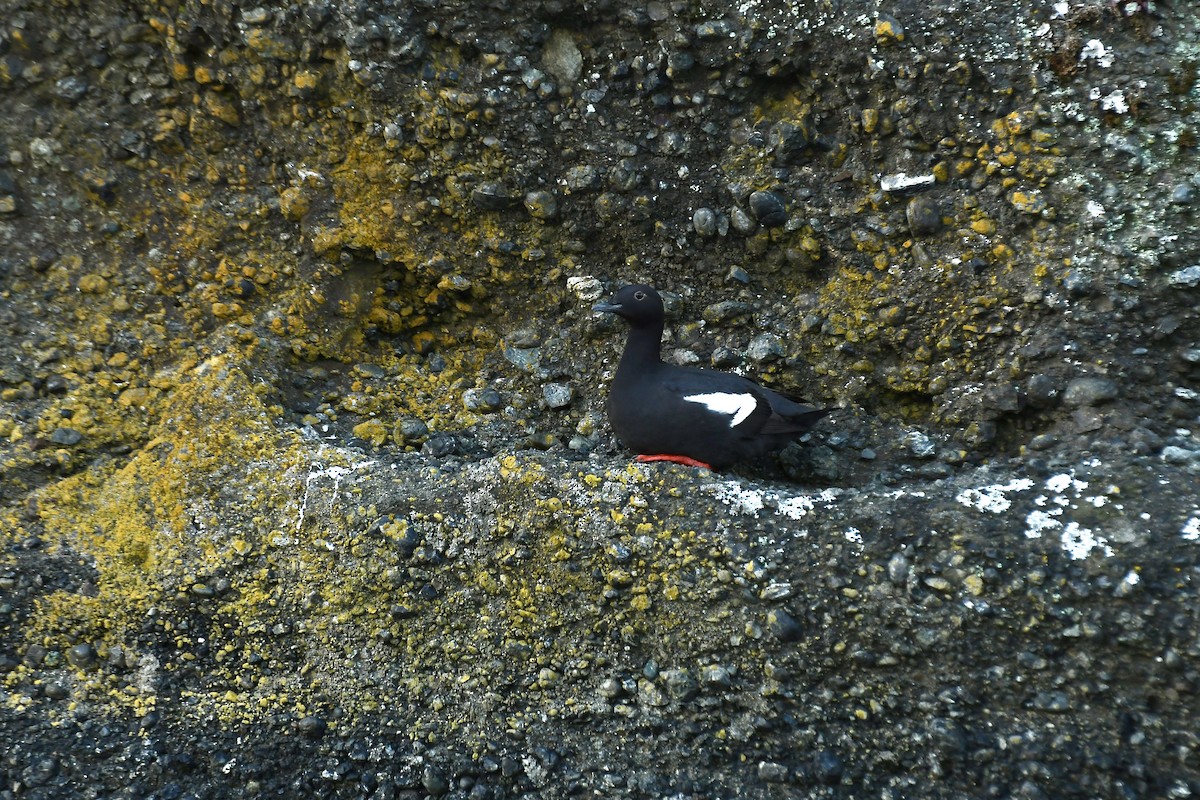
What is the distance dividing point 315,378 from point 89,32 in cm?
248

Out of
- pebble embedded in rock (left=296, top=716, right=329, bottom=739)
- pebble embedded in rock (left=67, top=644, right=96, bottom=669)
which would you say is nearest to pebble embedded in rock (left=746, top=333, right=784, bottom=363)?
pebble embedded in rock (left=296, top=716, right=329, bottom=739)

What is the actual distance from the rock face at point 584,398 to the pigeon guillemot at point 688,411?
0.96ft

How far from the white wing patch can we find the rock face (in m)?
0.41

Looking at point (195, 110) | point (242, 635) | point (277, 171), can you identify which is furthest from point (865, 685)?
point (195, 110)

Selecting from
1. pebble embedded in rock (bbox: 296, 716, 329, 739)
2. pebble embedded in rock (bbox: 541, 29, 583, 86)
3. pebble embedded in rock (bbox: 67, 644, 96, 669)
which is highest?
pebble embedded in rock (bbox: 541, 29, 583, 86)

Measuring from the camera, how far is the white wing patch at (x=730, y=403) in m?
5.54

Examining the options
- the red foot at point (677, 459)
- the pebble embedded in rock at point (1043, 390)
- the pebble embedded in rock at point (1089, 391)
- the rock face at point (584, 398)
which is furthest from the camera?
the red foot at point (677, 459)

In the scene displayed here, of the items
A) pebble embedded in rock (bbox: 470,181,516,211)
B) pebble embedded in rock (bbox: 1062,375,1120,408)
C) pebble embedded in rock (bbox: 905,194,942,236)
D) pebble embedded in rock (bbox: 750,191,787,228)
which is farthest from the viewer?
pebble embedded in rock (bbox: 470,181,516,211)

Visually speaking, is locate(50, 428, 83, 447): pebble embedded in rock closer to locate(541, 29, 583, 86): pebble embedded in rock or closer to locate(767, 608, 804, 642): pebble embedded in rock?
locate(541, 29, 583, 86): pebble embedded in rock

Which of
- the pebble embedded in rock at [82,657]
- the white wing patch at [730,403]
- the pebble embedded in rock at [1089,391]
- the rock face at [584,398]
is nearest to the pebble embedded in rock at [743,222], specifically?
the rock face at [584,398]

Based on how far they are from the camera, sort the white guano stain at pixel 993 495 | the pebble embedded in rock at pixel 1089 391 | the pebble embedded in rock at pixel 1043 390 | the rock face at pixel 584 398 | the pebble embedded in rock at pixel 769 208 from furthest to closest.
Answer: the pebble embedded in rock at pixel 769 208 < the pebble embedded in rock at pixel 1043 390 < the pebble embedded in rock at pixel 1089 391 < the white guano stain at pixel 993 495 < the rock face at pixel 584 398

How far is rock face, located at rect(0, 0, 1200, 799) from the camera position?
483 centimetres

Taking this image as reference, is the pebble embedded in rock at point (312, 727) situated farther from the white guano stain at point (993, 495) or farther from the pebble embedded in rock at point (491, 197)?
the white guano stain at point (993, 495)

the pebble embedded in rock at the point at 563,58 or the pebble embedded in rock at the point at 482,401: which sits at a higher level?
the pebble embedded in rock at the point at 563,58
